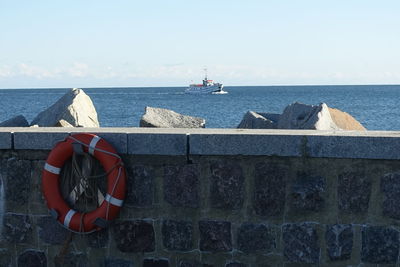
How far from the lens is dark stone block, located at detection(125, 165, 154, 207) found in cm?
443

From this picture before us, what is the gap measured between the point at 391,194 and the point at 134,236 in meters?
1.75

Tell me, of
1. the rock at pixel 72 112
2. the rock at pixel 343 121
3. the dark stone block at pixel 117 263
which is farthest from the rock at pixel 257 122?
the dark stone block at pixel 117 263

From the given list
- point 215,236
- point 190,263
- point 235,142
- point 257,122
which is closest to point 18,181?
point 190,263

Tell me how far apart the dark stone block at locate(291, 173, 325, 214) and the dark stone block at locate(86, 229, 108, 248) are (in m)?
1.35

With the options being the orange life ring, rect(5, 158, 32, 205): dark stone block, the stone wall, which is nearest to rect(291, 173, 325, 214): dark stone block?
the stone wall

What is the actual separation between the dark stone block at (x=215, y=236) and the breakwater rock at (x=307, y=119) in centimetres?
292

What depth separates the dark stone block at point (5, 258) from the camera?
4727mm

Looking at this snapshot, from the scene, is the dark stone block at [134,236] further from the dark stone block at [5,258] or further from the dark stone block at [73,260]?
the dark stone block at [5,258]

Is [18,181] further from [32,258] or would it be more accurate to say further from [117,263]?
[117,263]

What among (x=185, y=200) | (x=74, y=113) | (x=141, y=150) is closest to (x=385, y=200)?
(x=185, y=200)

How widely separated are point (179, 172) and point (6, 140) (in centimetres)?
127

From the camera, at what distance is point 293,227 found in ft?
13.9

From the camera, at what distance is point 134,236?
4492mm

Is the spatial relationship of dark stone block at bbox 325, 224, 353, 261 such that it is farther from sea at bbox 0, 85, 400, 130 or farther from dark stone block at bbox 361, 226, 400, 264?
sea at bbox 0, 85, 400, 130
